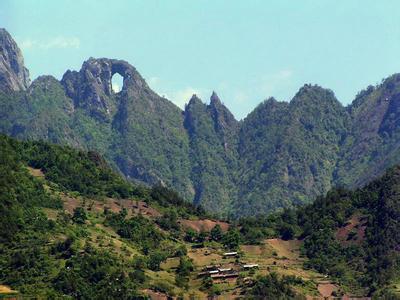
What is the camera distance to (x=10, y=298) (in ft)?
641

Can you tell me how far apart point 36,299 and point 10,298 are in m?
5.68

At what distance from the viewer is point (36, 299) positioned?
199 meters
